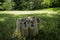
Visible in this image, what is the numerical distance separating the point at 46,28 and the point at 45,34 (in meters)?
0.62

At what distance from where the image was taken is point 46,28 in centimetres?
618

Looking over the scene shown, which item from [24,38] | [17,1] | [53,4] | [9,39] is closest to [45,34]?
[24,38]

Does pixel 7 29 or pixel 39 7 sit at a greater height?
pixel 7 29

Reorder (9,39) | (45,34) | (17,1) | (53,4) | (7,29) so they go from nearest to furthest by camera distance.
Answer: (9,39) < (45,34) < (7,29) < (53,4) < (17,1)

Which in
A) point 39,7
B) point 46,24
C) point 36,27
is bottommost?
point 39,7

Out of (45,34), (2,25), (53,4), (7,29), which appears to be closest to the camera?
(45,34)

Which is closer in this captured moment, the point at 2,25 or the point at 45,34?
the point at 45,34

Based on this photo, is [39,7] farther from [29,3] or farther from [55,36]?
[55,36]

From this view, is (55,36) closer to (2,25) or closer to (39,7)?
(2,25)

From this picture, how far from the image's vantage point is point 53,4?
40.6ft

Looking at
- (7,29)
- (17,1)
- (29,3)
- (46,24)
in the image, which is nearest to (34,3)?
(29,3)

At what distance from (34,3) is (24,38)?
8.08 meters

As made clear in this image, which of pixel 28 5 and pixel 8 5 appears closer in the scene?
pixel 8 5

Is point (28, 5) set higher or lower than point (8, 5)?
lower
